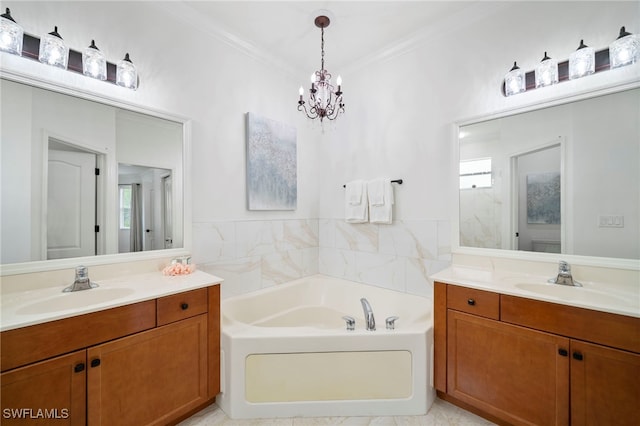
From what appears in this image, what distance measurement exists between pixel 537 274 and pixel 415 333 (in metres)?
0.91

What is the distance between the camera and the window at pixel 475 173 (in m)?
1.97

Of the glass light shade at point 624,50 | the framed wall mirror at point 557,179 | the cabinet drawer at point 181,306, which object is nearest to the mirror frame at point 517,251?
the framed wall mirror at point 557,179

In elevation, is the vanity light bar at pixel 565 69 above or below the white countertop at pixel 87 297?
above

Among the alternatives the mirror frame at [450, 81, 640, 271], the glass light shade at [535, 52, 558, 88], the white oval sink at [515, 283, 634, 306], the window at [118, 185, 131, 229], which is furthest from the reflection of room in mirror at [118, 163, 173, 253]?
the glass light shade at [535, 52, 558, 88]

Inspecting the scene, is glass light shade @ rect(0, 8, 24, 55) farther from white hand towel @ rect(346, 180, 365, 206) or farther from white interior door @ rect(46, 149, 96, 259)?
white hand towel @ rect(346, 180, 365, 206)

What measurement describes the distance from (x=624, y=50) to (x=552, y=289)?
4.61ft

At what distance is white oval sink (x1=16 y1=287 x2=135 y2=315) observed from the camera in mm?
1258

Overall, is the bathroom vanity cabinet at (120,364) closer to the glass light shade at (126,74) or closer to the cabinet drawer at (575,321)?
the glass light shade at (126,74)

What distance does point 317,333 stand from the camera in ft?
5.34

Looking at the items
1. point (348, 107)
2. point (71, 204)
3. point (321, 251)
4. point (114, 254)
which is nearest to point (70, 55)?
point (71, 204)

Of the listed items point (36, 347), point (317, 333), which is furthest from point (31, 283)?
point (317, 333)

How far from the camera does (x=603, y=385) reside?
1.20 metres

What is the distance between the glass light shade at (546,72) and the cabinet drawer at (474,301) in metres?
1.41

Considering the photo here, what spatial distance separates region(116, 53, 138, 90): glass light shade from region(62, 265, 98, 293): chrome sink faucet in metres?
1.15
